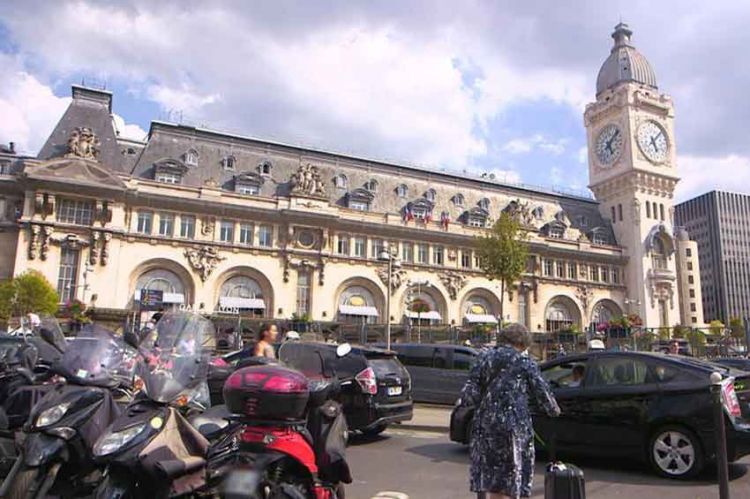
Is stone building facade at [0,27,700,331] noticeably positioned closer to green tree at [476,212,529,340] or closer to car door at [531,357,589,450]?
green tree at [476,212,529,340]

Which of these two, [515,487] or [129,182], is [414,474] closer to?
[515,487]

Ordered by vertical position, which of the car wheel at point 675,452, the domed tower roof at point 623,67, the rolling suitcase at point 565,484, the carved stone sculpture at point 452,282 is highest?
the domed tower roof at point 623,67

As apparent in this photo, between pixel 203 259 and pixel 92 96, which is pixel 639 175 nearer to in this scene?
pixel 203 259

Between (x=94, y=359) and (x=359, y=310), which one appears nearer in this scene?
(x=94, y=359)

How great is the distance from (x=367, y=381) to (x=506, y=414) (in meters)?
5.11

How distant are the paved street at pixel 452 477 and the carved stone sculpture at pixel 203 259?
33.1m

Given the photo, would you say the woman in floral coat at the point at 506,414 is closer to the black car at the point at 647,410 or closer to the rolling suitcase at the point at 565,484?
the rolling suitcase at the point at 565,484

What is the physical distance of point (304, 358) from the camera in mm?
7430

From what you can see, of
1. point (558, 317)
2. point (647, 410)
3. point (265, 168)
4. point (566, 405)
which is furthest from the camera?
point (558, 317)

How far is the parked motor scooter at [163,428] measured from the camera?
4.49 metres

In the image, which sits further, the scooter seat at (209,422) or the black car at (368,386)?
the black car at (368,386)

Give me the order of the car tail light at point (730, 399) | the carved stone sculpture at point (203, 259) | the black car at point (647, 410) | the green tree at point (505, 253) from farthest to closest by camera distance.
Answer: the carved stone sculpture at point (203, 259) → the green tree at point (505, 253) → the black car at point (647, 410) → the car tail light at point (730, 399)

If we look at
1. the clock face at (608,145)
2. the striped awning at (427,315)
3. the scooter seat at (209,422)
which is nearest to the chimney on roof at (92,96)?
the striped awning at (427,315)

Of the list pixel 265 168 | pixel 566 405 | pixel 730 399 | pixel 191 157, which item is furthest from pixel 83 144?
pixel 730 399
